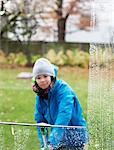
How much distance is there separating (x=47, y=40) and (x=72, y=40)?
1214 millimetres

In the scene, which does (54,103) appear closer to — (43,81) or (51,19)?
(43,81)

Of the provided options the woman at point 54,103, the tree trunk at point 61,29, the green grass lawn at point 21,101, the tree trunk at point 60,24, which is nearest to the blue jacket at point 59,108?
the woman at point 54,103

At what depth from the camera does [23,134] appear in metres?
3.01

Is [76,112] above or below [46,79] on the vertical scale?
below

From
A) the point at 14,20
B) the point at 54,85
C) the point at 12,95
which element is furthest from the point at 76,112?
the point at 14,20

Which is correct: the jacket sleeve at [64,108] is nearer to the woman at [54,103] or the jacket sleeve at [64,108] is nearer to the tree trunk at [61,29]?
the woman at [54,103]

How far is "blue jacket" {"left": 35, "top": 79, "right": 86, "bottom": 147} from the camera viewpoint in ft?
10.4

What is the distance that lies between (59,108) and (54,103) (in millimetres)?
76

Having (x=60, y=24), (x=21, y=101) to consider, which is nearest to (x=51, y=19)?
(x=60, y=24)

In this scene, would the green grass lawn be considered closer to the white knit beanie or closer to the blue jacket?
the blue jacket

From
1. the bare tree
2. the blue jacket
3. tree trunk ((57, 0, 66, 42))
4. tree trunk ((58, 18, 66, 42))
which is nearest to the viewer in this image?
the blue jacket

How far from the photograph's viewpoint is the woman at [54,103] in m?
3.12

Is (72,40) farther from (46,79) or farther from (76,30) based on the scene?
(46,79)

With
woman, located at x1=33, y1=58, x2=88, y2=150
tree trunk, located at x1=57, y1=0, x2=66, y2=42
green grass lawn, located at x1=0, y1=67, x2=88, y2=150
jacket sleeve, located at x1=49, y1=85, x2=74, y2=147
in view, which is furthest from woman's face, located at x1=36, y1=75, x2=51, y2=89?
tree trunk, located at x1=57, y1=0, x2=66, y2=42
